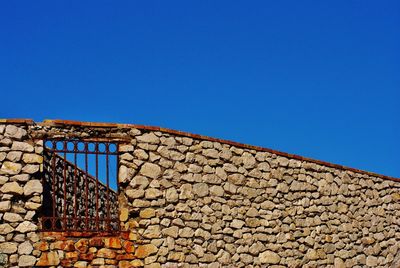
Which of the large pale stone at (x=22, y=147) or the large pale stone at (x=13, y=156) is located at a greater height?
the large pale stone at (x=22, y=147)

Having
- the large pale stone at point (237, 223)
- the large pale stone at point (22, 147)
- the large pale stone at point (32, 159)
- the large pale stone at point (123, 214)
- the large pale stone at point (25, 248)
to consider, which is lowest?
the large pale stone at point (25, 248)

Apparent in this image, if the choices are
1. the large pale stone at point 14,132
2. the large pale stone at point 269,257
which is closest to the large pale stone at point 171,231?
the large pale stone at point 269,257

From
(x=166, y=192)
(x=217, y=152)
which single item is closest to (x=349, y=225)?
(x=217, y=152)

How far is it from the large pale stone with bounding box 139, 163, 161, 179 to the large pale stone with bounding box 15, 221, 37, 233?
6.67ft

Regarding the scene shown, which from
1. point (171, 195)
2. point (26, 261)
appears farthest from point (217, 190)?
point (26, 261)

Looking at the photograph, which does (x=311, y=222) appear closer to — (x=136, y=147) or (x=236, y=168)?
(x=236, y=168)

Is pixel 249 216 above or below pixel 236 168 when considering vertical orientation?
below

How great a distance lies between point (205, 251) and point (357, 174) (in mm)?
4957

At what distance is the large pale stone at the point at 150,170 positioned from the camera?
40.2ft

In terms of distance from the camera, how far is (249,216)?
13.4 meters

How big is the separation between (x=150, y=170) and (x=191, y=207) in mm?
1039

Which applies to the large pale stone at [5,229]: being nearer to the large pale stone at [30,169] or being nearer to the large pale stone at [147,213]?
the large pale stone at [30,169]

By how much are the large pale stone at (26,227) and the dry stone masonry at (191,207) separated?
2 centimetres

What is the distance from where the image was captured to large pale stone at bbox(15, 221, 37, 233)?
37.2 feet
